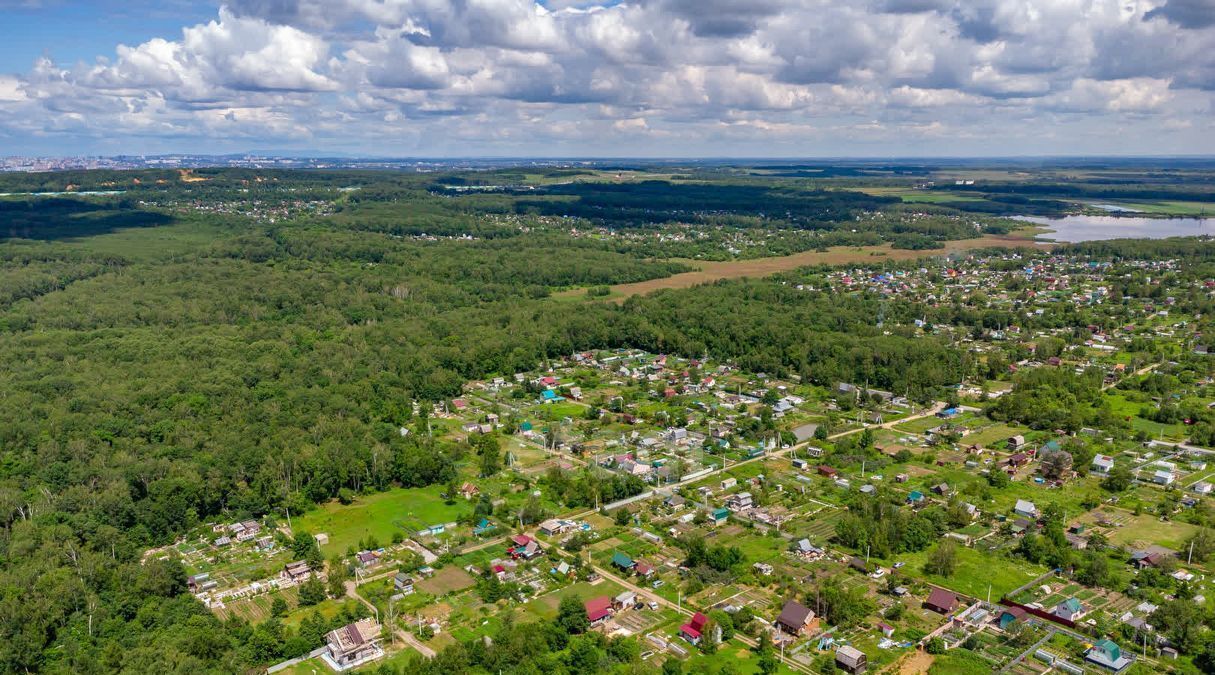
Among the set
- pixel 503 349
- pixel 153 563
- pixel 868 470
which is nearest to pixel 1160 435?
pixel 868 470

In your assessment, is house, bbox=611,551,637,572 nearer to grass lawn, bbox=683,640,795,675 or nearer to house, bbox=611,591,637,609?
house, bbox=611,591,637,609

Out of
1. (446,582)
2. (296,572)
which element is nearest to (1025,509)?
(446,582)

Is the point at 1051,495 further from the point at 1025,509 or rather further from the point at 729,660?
the point at 729,660

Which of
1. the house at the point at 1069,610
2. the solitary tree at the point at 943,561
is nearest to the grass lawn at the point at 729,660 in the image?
the solitary tree at the point at 943,561

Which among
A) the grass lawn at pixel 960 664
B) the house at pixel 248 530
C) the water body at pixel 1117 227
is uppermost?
the water body at pixel 1117 227

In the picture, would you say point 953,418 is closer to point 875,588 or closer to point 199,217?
point 875,588

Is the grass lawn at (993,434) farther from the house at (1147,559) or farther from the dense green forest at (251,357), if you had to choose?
the house at (1147,559)

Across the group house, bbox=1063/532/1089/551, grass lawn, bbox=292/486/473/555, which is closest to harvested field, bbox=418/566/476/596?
grass lawn, bbox=292/486/473/555
